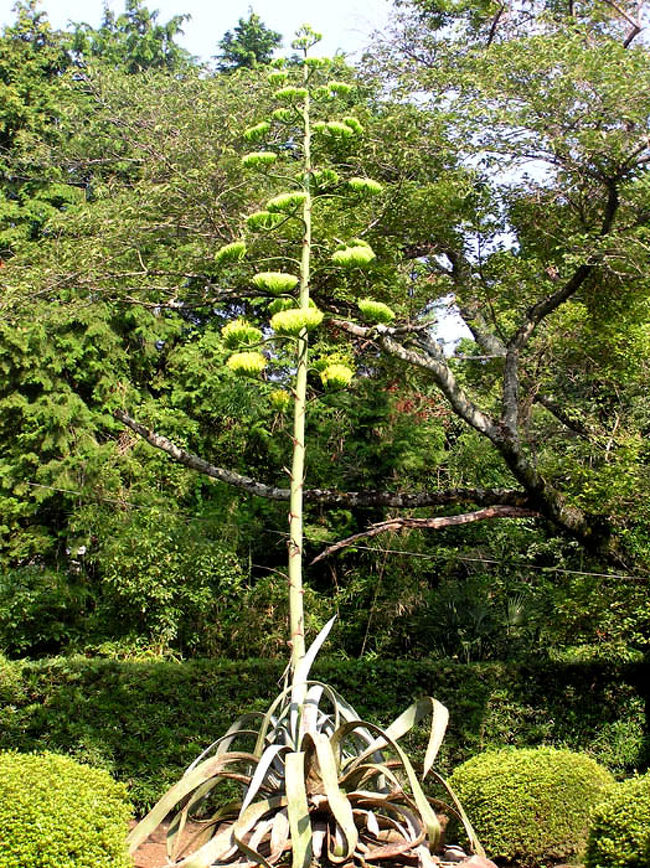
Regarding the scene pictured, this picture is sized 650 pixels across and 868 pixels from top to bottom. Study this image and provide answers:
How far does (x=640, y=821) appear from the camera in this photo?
338 cm

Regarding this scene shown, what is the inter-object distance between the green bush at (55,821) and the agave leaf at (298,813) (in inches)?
32.1

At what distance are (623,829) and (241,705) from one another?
165 inches

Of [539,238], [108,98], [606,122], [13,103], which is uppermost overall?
[13,103]

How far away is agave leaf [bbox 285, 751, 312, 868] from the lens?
8.14ft

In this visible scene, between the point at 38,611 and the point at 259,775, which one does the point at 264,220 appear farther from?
the point at 38,611

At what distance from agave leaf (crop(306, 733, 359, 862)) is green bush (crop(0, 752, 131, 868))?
87cm

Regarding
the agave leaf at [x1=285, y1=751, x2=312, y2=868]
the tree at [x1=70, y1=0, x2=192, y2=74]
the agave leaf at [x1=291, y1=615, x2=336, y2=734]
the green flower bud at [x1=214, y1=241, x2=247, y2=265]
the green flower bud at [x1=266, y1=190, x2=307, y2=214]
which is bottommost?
the agave leaf at [x1=285, y1=751, x2=312, y2=868]

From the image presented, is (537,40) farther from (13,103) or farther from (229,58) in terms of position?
(229,58)

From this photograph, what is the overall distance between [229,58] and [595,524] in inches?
535

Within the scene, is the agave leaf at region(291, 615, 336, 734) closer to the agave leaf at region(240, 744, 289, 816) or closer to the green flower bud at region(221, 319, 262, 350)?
the agave leaf at region(240, 744, 289, 816)

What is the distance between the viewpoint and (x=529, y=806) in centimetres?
495

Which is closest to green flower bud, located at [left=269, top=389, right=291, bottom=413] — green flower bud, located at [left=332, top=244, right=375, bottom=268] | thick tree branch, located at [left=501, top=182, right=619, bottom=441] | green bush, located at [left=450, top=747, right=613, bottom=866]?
green flower bud, located at [left=332, top=244, right=375, bottom=268]

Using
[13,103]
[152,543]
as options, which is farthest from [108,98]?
[152,543]

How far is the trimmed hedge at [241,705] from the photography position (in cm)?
707
